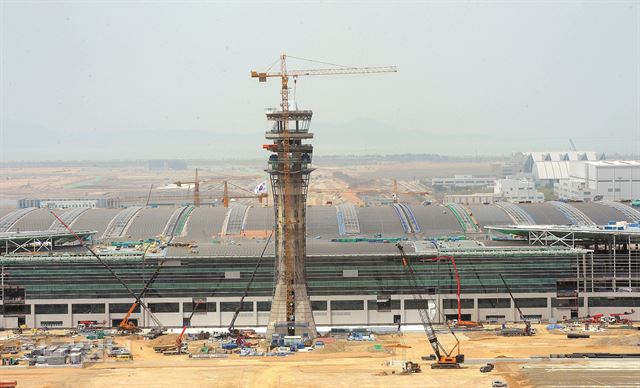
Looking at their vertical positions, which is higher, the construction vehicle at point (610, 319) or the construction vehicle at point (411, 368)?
the construction vehicle at point (610, 319)

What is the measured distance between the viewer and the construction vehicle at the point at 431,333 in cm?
10244

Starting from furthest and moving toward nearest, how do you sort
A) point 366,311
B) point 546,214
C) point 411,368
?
point 546,214
point 366,311
point 411,368

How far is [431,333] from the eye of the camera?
11481 cm

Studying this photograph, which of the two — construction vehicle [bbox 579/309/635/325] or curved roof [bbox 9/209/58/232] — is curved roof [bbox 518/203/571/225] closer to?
construction vehicle [bbox 579/309/635/325]

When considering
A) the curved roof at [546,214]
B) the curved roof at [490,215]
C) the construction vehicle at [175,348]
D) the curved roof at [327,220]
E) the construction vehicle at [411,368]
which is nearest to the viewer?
the construction vehicle at [411,368]

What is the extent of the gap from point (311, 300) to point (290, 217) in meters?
13.2

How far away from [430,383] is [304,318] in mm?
21936

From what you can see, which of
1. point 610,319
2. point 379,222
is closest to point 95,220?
point 379,222

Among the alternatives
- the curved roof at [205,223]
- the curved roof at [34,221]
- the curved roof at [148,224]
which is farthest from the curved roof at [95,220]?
the curved roof at [205,223]

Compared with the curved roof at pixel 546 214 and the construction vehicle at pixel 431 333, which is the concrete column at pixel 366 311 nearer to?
the construction vehicle at pixel 431 333

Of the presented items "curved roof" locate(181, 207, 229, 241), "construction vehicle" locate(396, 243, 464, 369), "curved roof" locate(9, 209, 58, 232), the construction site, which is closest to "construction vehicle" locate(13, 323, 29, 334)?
Answer: the construction site

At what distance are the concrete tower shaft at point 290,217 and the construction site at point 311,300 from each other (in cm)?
14

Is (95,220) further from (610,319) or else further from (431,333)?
(610,319)

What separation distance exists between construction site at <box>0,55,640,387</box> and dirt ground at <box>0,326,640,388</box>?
0.28 meters
